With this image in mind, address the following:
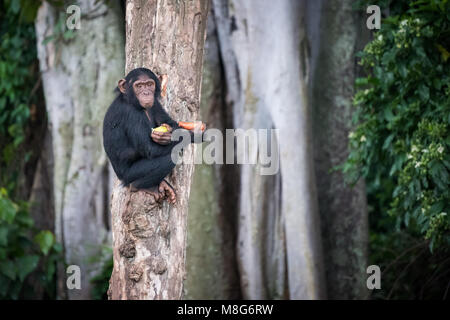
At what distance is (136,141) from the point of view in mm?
3389

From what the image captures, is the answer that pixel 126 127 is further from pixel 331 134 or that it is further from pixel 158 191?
pixel 331 134

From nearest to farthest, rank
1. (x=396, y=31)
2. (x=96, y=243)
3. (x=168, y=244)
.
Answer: (x=168, y=244)
(x=396, y=31)
(x=96, y=243)

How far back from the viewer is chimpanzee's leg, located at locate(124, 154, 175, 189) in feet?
10.5

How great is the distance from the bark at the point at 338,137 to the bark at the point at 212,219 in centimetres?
98

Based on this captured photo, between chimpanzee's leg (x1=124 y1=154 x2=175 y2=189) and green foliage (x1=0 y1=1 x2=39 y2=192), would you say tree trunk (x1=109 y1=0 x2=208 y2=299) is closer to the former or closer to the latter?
chimpanzee's leg (x1=124 y1=154 x2=175 y2=189)

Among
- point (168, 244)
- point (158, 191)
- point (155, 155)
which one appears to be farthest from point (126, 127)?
point (168, 244)

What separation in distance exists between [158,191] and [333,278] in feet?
11.5

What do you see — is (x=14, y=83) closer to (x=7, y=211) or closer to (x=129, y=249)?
(x=7, y=211)

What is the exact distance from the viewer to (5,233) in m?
5.79

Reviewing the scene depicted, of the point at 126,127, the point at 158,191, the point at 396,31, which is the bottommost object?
the point at 158,191

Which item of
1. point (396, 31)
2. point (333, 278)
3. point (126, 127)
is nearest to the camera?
point (126, 127)

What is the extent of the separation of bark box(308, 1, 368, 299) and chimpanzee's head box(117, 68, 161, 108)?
10.2 feet

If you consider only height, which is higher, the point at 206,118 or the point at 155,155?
the point at 206,118

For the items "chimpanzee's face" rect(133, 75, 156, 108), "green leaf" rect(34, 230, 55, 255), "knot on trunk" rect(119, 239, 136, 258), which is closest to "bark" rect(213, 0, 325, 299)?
"green leaf" rect(34, 230, 55, 255)
